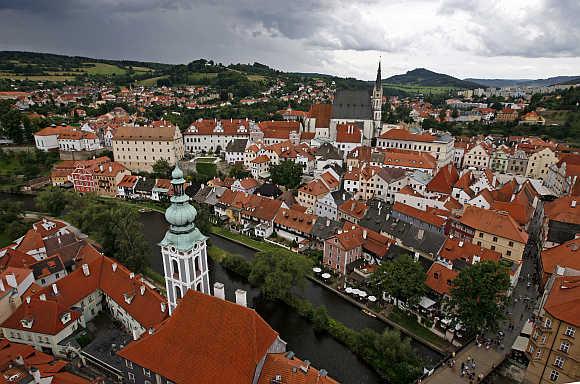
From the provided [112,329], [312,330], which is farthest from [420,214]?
[112,329]

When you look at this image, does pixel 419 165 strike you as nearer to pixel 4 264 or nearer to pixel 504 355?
pixel 504 355

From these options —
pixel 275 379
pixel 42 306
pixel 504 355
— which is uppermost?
pixel 275 379

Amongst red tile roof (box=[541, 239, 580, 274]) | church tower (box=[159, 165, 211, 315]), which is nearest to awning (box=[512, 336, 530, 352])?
red tile roof (box=[541, 239, 580, 274])

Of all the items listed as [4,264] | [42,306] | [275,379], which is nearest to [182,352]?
[275,379]

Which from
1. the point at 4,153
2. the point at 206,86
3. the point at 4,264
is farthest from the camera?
the point at 206,86

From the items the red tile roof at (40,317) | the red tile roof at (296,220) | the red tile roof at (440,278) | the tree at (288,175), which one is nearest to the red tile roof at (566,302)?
the red tile roof at (440,278)

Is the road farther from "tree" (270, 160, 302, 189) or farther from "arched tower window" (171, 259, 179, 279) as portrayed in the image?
"tree" (270, 160, 302, 189)

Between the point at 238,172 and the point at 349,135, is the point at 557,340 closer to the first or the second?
the point at 238,172
